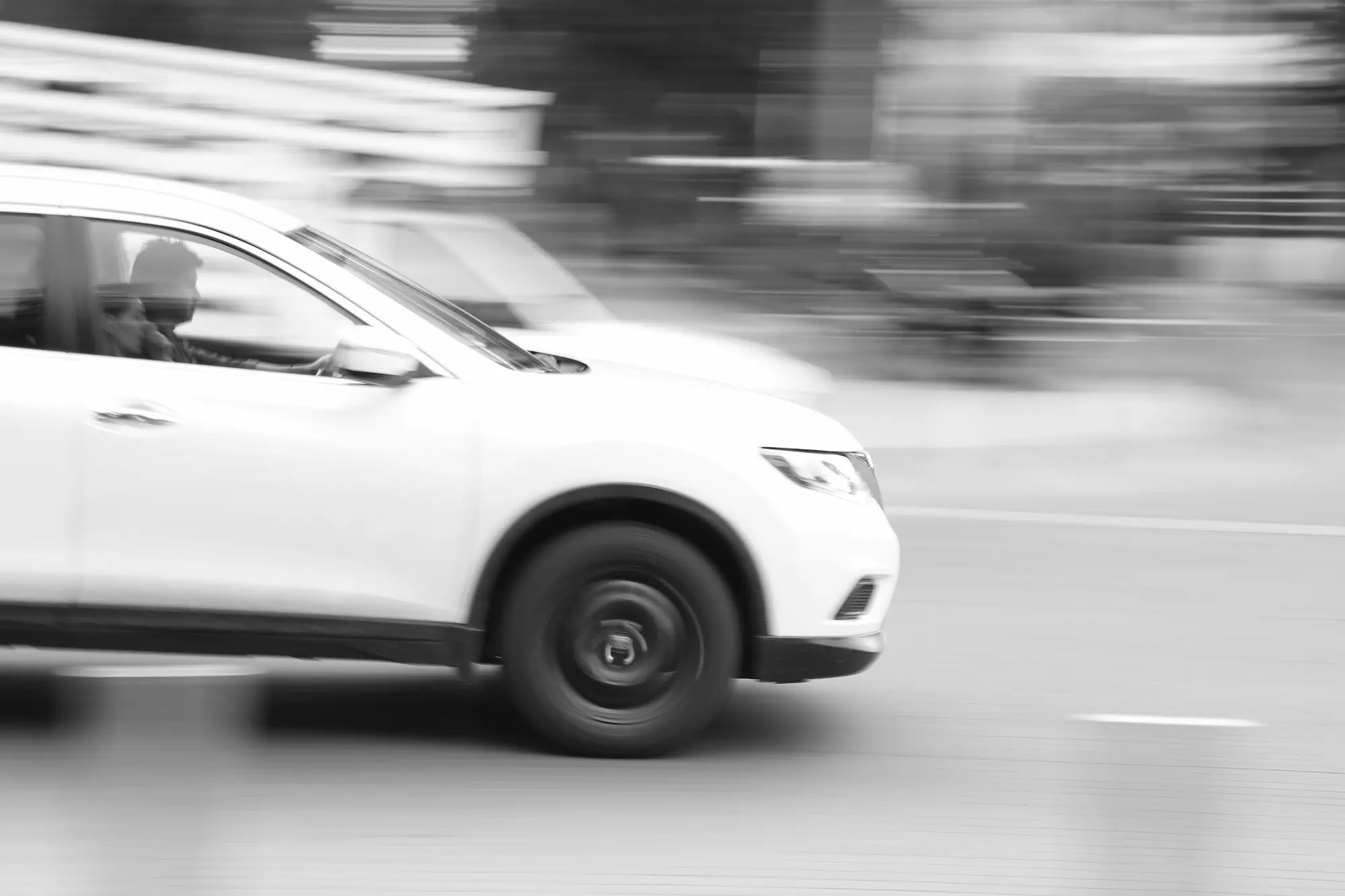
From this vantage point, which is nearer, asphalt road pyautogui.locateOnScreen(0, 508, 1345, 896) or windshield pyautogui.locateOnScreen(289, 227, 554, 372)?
asphalt road pyautogui.locateOnScreen(0, 508, 1345, 896)

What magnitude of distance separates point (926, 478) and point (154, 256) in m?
6.50

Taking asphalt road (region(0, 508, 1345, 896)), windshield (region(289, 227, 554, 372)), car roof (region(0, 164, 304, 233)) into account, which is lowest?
asphalt road (region(0, 508, 1345, 896))

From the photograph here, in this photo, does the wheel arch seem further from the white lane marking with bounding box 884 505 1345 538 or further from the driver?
the white lane marking with bounding box 884 505 1345 538

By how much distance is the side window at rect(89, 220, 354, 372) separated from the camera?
501 cm

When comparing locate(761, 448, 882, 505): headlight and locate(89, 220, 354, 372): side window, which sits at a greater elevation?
locate(89, 220, 354, 372): side window

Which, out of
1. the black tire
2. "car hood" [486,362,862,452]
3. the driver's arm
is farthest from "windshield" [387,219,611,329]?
the black tire

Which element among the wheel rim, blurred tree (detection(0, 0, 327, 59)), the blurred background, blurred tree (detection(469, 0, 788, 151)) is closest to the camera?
the blurred background

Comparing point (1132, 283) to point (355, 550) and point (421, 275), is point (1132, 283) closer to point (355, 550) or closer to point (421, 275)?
point (421, 275)

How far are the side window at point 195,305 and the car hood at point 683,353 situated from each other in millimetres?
3016

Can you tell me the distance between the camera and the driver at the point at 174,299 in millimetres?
5023

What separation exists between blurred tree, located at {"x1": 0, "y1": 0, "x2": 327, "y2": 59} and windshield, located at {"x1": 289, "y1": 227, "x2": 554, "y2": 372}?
11.1 metres

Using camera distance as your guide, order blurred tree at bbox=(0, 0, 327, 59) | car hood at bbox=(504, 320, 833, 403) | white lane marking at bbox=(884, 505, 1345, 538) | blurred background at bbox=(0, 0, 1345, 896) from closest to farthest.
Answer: blurred background at bbox=(0, 0, 1345, 896), car hood at bbox=(504, 320, 833, 403), white lane marking at bbox=(884, 505, 1345, 538), blurred tree at bbox=(0, 0, 327, 59)

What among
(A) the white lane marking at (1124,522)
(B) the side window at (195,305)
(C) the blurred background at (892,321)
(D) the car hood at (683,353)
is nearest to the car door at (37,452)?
(B) the side window at (195,305)

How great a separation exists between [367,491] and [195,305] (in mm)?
771
